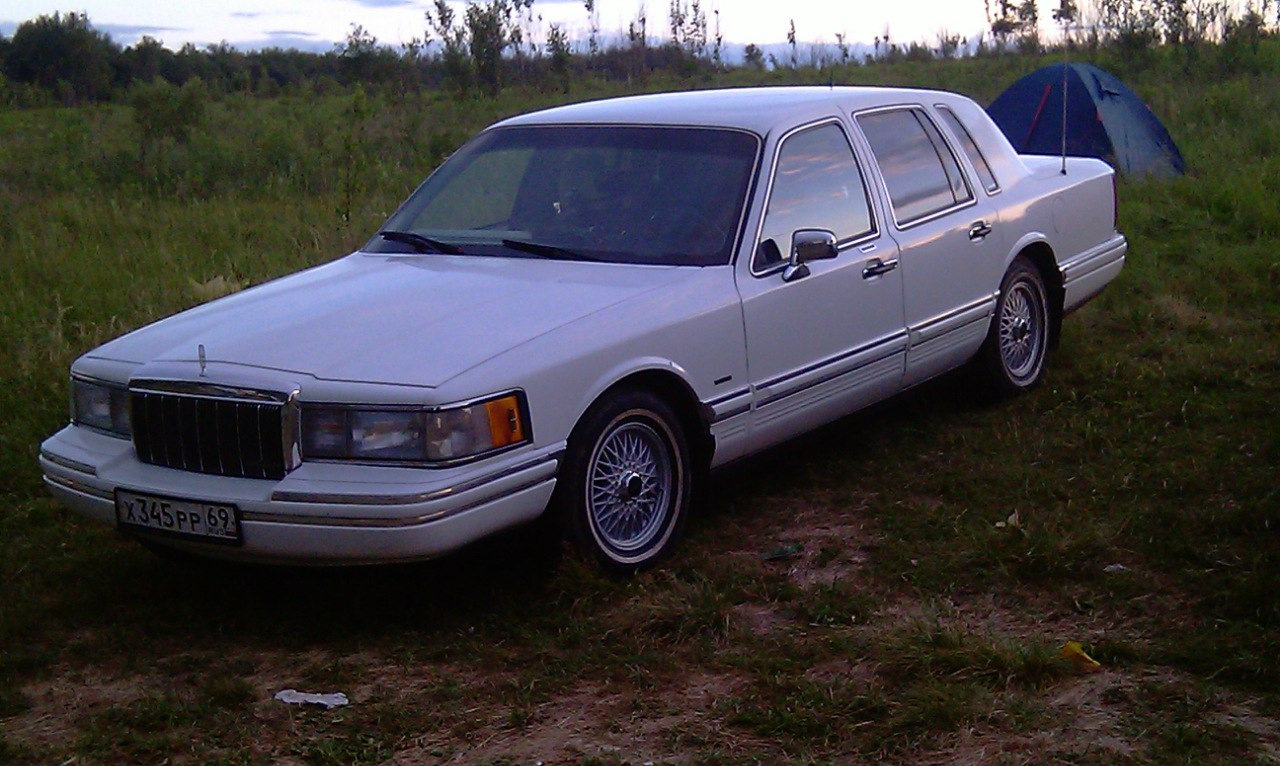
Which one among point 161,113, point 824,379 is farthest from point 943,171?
point 161,113

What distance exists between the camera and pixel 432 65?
1063 inches

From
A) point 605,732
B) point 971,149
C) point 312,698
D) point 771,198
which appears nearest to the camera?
point 605,732

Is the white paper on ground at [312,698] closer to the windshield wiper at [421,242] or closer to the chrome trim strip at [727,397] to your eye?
the chrome trim strip at [727,397]

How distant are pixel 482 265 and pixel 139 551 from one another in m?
1.68

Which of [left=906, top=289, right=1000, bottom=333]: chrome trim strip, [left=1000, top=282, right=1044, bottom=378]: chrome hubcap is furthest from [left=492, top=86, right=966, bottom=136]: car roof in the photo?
[left=1000, top=282, right=1044, bottom=378]: chrome hubcap

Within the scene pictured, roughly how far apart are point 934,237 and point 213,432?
322 cm

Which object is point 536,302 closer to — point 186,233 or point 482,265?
point 482,265

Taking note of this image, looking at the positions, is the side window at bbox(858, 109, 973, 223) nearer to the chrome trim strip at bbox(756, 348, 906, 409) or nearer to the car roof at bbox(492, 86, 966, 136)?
the car roof at bbox(492, 86, 966, 136)

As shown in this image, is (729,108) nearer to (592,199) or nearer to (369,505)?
(592,199)

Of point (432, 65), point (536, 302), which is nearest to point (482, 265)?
point (536, 302)

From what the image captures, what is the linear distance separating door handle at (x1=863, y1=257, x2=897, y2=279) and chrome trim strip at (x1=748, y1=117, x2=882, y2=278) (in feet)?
0.32

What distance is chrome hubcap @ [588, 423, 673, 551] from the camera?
15.5ft

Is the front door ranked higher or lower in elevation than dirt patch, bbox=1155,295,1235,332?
higher

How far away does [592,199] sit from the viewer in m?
5.54
